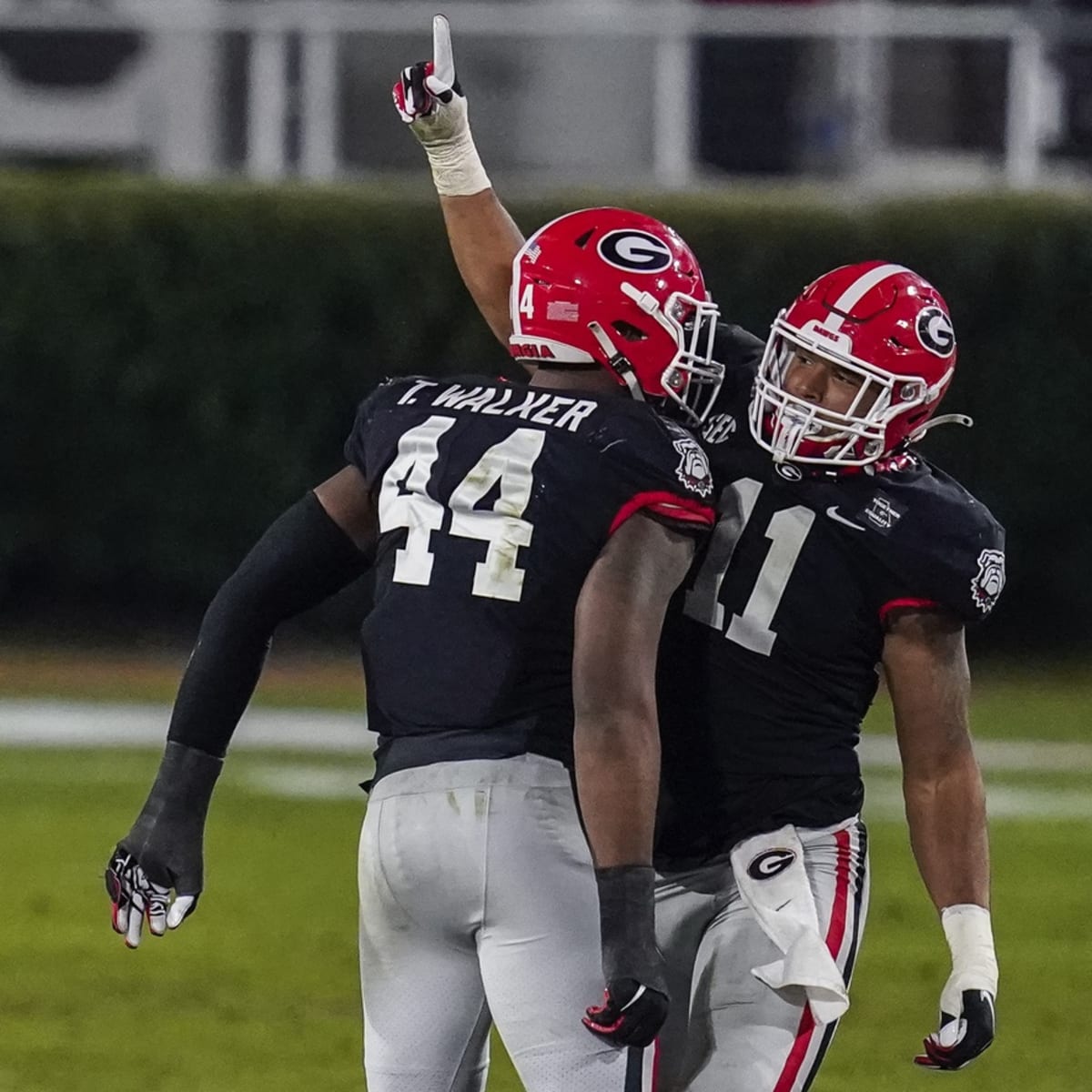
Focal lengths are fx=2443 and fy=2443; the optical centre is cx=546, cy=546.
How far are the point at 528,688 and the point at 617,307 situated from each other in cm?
59

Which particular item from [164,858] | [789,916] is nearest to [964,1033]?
[789,916]

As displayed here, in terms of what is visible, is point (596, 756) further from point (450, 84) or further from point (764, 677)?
point (450, 84)

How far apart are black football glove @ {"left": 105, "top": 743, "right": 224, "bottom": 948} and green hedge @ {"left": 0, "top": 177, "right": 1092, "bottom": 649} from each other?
8.48m

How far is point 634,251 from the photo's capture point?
3645 mm

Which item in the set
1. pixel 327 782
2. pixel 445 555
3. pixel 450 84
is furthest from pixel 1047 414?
pixel 445 555

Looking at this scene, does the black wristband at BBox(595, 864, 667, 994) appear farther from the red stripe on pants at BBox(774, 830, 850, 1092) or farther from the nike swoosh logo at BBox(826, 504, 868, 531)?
the nike swoosh logo at BBox(826, 504, 868, 531)

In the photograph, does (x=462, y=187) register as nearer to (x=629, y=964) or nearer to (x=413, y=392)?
(x=413, y=392)

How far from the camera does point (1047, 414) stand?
12172 mm

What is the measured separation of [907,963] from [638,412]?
145 inches

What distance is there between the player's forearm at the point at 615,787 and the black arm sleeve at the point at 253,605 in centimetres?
65

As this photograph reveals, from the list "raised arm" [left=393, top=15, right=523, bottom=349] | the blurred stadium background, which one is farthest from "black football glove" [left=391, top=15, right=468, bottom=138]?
the blurred stadium background

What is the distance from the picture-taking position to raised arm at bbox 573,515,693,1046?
318cm

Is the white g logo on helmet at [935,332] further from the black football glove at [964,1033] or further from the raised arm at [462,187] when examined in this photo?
the black football glove at [964,1033]

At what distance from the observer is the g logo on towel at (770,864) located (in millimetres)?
3572
